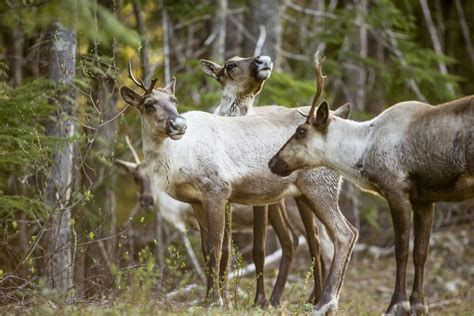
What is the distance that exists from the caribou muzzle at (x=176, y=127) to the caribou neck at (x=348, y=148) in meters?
1.27

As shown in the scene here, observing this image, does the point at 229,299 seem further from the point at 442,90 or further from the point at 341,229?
the point at 442,90

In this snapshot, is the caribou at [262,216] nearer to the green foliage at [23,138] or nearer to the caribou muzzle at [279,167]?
the caribou muzzle at [279,167]

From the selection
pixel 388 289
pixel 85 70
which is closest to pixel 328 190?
pixel 85 70

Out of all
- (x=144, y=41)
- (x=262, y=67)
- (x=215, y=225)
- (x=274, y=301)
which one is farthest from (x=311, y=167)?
(x=144, y=41)

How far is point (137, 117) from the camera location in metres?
11.6

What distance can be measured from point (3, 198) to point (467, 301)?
6.44 metres

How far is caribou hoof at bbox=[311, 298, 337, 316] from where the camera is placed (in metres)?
7.10

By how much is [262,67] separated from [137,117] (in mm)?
3271

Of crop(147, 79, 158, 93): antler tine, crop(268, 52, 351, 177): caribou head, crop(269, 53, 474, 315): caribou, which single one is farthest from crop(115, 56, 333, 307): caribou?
crop(269, 53, 474, 315): caribou

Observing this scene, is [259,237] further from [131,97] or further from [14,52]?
[14,52]

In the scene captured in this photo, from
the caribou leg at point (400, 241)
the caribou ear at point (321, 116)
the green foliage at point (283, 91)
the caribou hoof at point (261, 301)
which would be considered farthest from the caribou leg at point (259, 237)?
the green foliage at point (283, 91)

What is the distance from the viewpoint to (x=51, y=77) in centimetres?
859

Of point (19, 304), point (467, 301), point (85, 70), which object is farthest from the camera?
point (467, 301)

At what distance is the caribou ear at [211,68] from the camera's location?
9.23 metres
